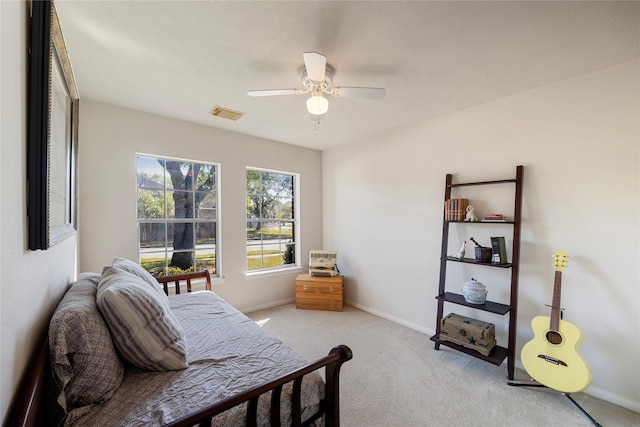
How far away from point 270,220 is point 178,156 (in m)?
1.49

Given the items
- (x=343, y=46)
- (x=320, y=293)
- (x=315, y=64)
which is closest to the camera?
(x=315, y=64)

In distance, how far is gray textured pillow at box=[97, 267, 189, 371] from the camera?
1.12 metres

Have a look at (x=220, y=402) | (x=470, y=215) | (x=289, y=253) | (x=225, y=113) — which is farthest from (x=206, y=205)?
(x=470, y=215)

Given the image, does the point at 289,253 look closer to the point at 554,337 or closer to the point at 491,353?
the point at 491,353

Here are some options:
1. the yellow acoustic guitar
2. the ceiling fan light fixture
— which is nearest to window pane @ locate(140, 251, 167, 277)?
the ceiling fan light fixture

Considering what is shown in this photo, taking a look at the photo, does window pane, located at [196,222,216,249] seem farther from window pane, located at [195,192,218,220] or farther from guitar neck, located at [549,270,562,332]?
guitar neck, located at [549,270,562,332]

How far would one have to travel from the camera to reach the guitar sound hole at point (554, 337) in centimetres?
188

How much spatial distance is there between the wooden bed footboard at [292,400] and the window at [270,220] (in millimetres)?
2755

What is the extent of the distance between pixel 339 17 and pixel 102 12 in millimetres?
1292

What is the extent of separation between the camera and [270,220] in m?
3.96

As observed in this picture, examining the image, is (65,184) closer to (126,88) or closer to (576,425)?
(126,88)

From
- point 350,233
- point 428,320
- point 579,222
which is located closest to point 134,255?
point 350,233

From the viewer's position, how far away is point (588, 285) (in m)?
2.02

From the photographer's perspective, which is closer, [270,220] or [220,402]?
[220,402]
